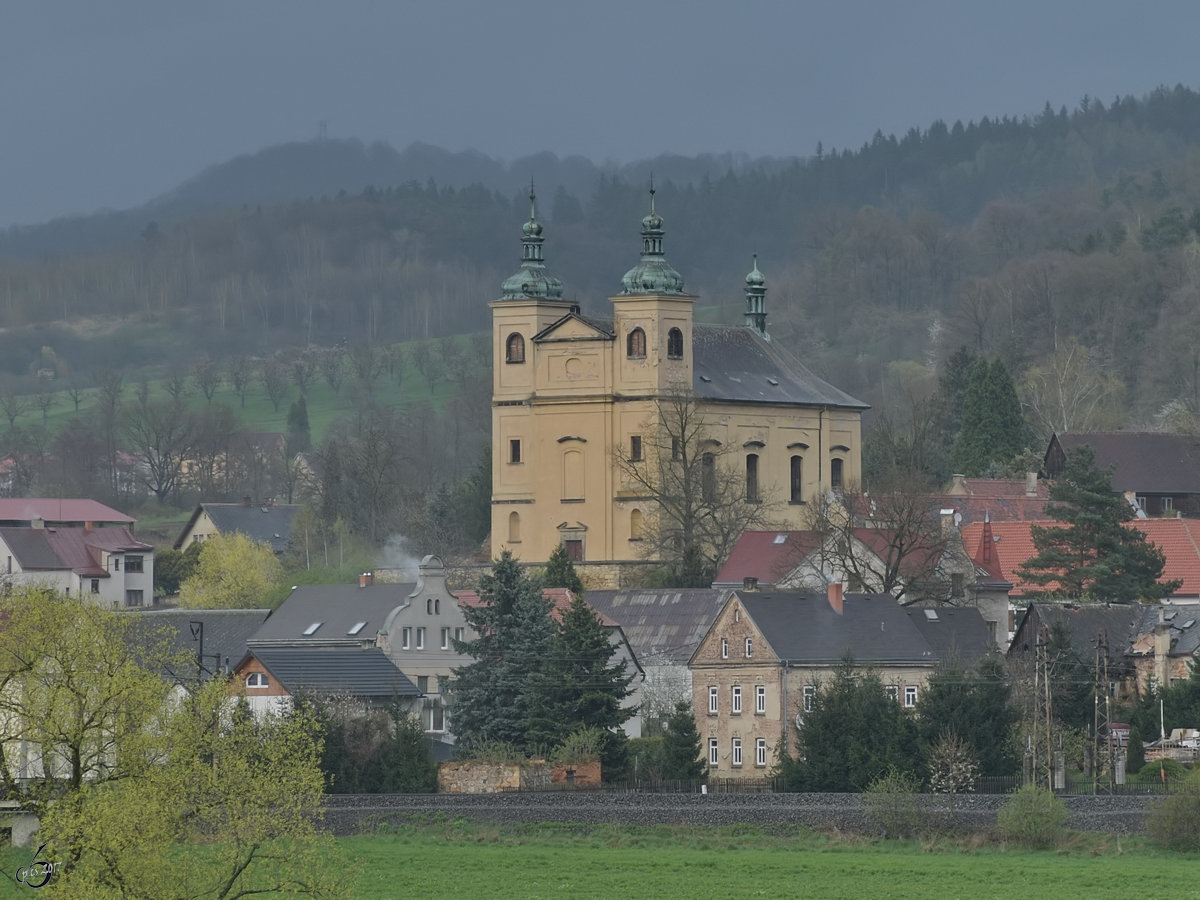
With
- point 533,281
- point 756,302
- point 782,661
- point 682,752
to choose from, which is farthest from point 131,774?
point 756,302

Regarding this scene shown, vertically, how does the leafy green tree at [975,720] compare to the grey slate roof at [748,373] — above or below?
below

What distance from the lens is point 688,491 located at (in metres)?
92.1

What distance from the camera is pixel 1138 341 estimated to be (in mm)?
144750

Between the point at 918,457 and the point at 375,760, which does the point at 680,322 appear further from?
the point at 375,760

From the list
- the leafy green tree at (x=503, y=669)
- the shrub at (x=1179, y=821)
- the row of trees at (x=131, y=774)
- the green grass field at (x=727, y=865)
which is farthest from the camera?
the leafy green tree at (x=503, y=669)

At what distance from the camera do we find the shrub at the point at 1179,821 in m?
50.2

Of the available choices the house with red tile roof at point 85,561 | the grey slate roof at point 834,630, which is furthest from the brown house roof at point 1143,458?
the grey slate roof at point 834,630

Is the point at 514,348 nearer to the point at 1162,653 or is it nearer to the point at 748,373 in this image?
the point at 748,373

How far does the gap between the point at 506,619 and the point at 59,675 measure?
30079mm

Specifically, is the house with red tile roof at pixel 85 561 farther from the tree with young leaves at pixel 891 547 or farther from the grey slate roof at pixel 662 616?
the tree with young leaves at pixel 891 547

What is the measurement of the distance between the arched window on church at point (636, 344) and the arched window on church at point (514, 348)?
13.1ft

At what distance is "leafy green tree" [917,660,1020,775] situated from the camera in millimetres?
58219

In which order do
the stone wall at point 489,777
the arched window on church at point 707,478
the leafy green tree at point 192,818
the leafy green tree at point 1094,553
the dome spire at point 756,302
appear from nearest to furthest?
the leafy green tree at point 192,818, the stone wall at point 489,777, the leafy green tree at point 1094,553, the arched window on church at point 707,478, the dome spire at point 756,302

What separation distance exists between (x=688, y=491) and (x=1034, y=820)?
41.8 m
